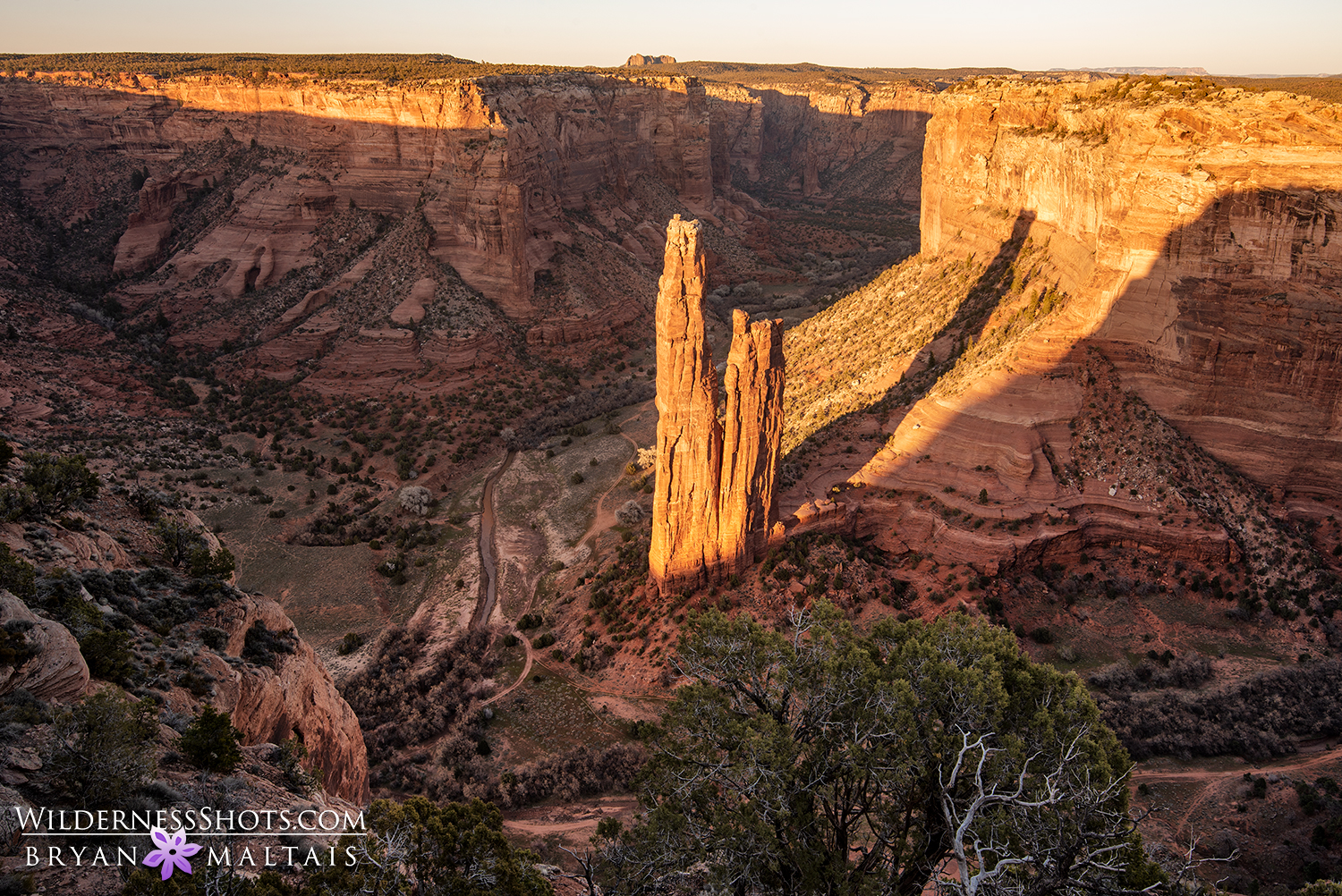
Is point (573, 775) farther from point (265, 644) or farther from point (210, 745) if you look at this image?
point (210, 745)

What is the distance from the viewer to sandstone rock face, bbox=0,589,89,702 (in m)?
14.1

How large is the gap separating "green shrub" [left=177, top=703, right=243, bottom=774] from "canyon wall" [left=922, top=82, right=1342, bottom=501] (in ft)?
110

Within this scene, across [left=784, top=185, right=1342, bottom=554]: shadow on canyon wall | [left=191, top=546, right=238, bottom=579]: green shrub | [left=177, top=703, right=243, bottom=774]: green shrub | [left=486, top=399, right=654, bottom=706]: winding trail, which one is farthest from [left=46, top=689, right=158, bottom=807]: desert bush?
[left=784, top=185, right=1342, bottom=554]: shadow on canyon wall

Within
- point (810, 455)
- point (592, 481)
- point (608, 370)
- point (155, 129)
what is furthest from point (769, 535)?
point (155, 129)

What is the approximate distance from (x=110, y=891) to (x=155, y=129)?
94.5 m

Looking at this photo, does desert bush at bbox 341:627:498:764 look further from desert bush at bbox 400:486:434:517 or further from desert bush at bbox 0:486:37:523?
desert bush at bbox 0:486:37:523

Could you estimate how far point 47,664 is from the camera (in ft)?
47.6

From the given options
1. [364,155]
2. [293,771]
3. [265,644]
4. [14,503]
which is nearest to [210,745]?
[293,771]

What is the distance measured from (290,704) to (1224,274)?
37.3 meters

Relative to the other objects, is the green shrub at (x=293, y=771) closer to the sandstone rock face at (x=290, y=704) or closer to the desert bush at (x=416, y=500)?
the sandstone rock face at (x=290, y=704)

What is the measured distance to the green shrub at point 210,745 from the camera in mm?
14477

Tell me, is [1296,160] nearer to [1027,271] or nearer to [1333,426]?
[1333,426]

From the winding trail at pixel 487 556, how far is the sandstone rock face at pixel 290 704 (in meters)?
14.0

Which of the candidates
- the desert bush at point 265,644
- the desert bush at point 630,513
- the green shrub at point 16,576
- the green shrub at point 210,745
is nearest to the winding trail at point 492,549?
the desert bush at point 630,513
